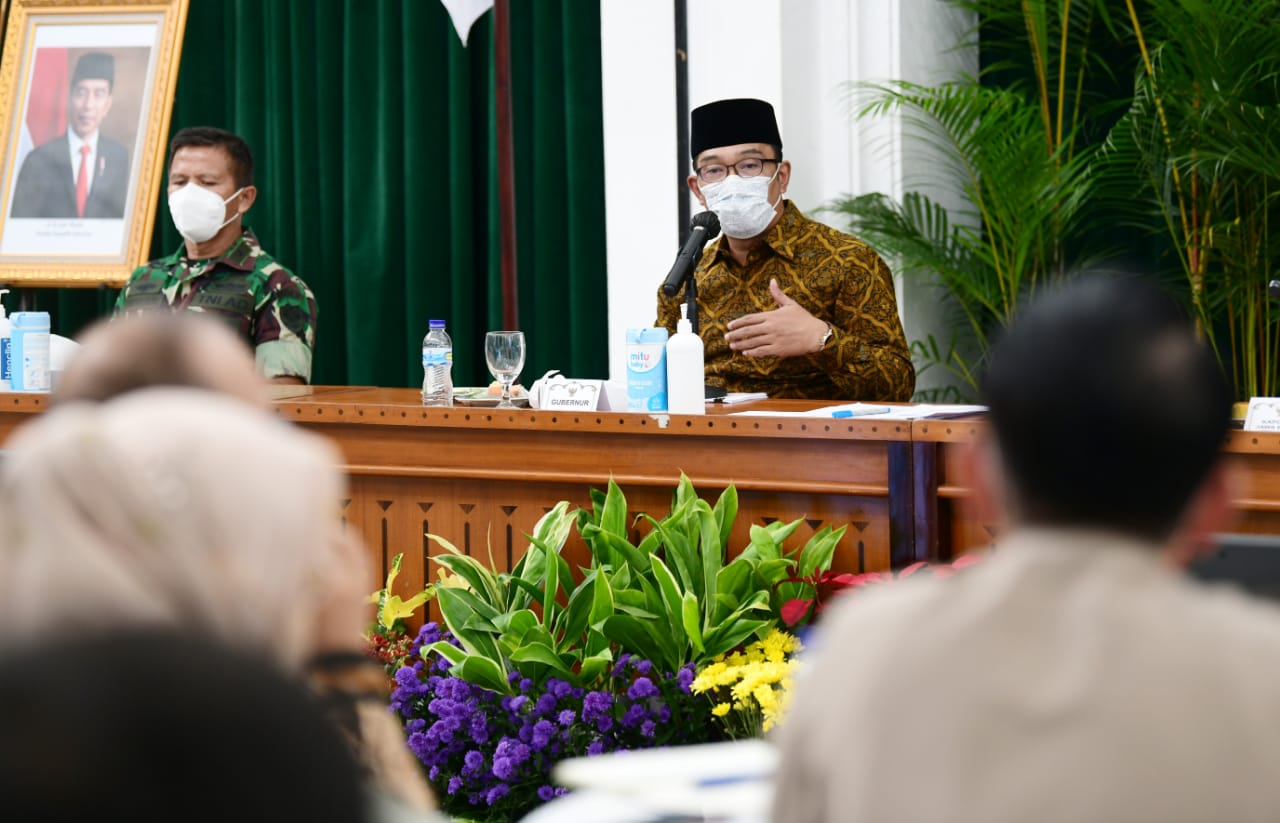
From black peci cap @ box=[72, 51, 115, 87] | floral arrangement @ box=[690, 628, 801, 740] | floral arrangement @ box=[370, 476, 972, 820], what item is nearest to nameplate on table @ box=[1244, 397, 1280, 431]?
floral arrangement @ box=[370, 476, 972, 820]

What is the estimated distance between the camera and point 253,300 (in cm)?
404

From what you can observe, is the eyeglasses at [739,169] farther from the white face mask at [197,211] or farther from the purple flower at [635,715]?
the purple flower at [635,715]

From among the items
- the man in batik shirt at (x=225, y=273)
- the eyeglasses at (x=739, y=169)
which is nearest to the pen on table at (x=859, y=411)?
the eyeglasses at (x=739, y=169)

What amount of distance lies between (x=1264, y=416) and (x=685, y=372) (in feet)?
3.28

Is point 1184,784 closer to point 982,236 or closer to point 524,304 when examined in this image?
point 982,236

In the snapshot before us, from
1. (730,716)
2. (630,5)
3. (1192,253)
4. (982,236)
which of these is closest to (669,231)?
(630,5)

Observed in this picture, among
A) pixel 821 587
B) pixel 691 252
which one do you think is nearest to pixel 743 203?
pixel 691 252

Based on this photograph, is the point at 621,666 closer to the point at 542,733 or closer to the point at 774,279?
the point at 542,733

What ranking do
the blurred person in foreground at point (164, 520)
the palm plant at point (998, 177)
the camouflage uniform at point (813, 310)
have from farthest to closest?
the palm plant at point (998, 177) → the camouflage uniform at point (813, 310) → the blurred person in foreground at point (164, 520)

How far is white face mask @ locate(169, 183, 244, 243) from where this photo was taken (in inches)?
161

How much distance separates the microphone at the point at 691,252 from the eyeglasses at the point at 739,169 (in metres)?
0.52

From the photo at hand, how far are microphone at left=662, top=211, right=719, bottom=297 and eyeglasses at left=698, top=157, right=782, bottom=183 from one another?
521 mm

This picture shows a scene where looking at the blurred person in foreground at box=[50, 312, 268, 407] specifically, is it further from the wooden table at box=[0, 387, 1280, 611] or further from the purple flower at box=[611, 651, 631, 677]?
the wooden table at box=[0, 387, 1280, 611]

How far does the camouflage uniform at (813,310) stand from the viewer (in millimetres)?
3367
